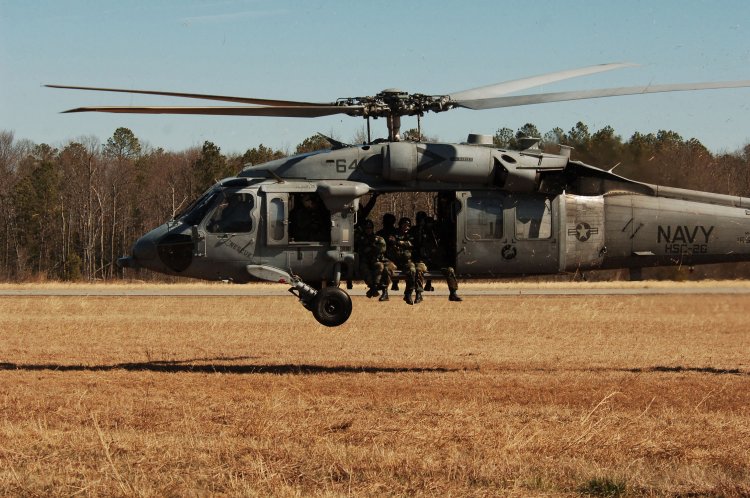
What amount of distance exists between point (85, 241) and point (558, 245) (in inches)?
2188

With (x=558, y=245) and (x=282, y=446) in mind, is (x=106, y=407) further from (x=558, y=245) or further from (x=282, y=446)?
(x=558, y=245)

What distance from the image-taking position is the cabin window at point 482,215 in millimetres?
16688

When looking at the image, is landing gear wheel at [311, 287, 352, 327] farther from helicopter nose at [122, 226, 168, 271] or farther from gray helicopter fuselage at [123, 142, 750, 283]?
helicopter nose at [122, 226, 168, 271]

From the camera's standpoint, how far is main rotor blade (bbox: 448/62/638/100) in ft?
52.4

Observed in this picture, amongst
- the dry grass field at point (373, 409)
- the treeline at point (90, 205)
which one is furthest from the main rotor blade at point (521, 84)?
the treeline at point (90, 205)

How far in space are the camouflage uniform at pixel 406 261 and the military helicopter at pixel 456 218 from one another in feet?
1.01

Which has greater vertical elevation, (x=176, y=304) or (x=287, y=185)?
(x=287, y=185)

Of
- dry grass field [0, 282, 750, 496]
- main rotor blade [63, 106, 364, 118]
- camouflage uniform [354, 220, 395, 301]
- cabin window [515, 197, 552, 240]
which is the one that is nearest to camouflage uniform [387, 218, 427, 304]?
camouflage uniform [354, 220, 395, 301]

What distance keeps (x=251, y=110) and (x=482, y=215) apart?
14.2ft

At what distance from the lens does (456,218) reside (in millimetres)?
16703

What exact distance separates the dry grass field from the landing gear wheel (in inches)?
37.1

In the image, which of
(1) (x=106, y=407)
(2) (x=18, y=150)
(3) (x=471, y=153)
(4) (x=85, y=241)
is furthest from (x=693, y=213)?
(2) (x=18, y=150)

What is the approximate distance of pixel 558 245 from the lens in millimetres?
16953

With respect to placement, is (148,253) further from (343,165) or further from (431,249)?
(431,249)
